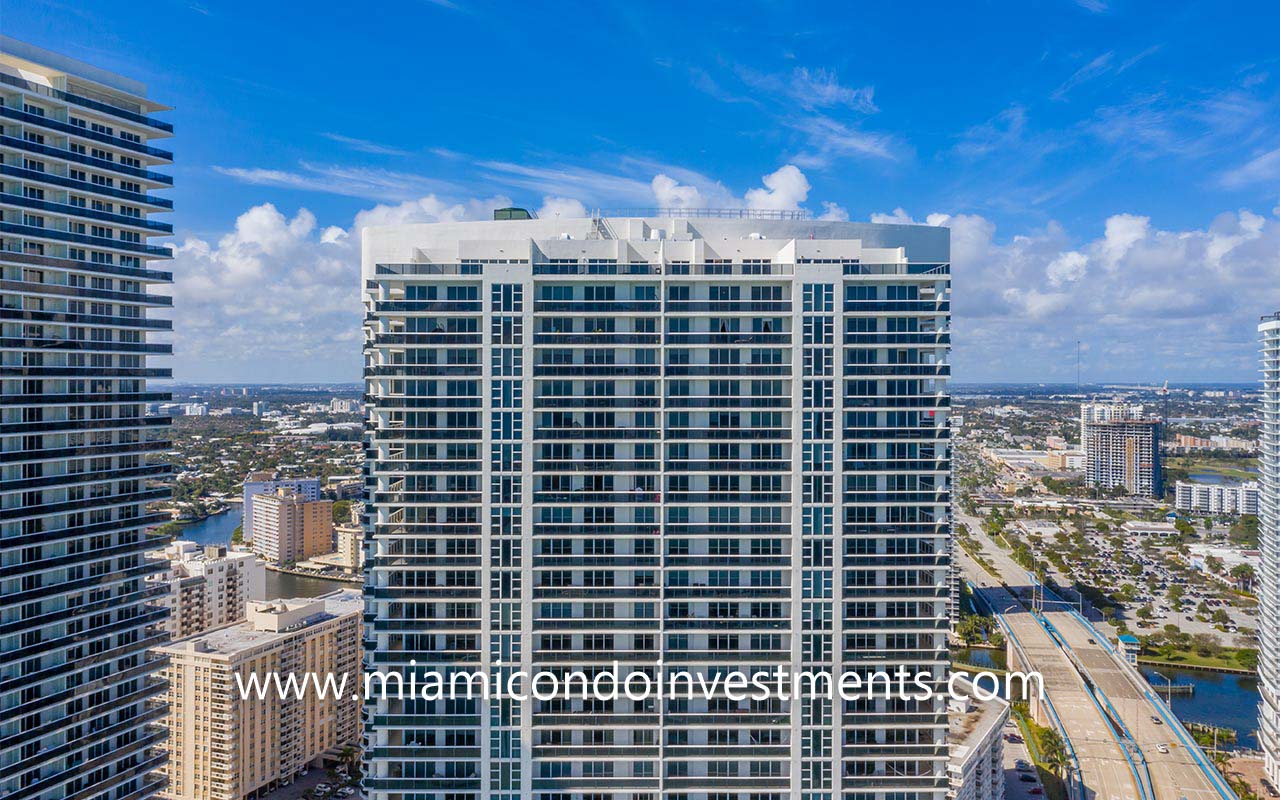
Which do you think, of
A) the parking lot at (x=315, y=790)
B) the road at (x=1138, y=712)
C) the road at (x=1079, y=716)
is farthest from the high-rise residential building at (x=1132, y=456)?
the parking lot at (x=315, y=790)

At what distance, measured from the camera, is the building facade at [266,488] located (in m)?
151

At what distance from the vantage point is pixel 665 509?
104 feet

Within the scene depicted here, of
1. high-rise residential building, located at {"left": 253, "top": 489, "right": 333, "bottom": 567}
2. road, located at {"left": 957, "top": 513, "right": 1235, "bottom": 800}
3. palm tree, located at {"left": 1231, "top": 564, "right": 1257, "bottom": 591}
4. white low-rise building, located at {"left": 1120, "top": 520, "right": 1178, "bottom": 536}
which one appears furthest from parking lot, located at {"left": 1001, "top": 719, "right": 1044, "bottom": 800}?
high-rise residential building, located at {"left": 253, "top": 489, "right": 333, "bottom": 567}

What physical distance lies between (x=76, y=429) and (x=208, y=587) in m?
65.0

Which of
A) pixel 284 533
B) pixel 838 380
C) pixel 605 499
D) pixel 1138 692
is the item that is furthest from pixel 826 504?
pixel 284 533

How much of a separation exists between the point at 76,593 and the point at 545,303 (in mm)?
23713

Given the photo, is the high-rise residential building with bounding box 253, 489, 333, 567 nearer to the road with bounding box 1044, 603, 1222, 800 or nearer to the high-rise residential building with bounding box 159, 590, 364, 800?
the high-rise residential building with bounding box 159, 590, 364, 800

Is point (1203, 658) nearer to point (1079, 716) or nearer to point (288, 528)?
point (1079, 716)

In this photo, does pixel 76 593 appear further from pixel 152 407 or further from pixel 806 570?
pixel 806 570

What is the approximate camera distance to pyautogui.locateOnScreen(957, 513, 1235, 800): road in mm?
59928

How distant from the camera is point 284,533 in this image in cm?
14450

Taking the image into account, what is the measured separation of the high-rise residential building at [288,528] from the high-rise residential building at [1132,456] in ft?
554

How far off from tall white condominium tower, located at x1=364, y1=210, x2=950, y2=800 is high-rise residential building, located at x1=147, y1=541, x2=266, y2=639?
70179 mm

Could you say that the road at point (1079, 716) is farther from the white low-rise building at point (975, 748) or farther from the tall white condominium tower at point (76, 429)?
the tall white condominium tower at point (76, 429)
